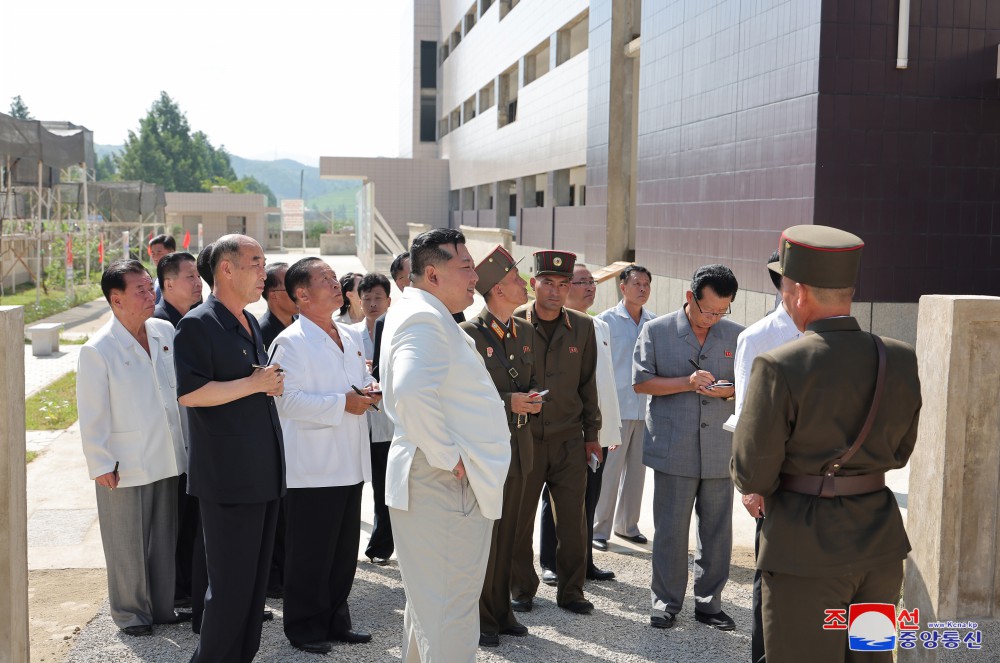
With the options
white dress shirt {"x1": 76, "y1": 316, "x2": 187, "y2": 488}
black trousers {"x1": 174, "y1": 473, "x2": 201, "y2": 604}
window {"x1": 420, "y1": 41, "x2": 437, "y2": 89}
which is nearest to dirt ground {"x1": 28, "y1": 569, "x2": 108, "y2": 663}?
black trousers {"x1": 174, "y1": 473, "x2": 201, "y2": 604}

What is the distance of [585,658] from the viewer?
4879 millimetres

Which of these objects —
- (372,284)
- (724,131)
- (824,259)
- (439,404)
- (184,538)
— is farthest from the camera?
(724,131)

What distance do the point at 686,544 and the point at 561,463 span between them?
0.85 meters

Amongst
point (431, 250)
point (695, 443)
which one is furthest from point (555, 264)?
point (431, 250)

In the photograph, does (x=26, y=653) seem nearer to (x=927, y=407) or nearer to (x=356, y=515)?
(x=356, y=515)

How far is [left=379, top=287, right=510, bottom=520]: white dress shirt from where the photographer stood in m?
3.63

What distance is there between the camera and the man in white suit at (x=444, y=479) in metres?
3.71

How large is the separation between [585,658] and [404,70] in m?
53.4

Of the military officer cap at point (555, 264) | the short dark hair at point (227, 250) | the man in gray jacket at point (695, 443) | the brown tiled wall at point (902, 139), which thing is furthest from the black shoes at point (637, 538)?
the brown tiled wall at point (902, 139)

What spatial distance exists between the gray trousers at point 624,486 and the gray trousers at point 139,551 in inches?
118

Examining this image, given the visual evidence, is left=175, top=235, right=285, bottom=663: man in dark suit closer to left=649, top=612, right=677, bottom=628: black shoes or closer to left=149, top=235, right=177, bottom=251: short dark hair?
left=649, top=612, right=677, bottom=628: black shoes

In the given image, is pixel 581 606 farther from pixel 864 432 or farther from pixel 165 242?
pixel 165 242

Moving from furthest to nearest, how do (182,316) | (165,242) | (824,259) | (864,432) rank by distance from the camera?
(165,242), (182,316), (824,259), (864,432)

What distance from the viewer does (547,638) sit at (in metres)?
5.15
